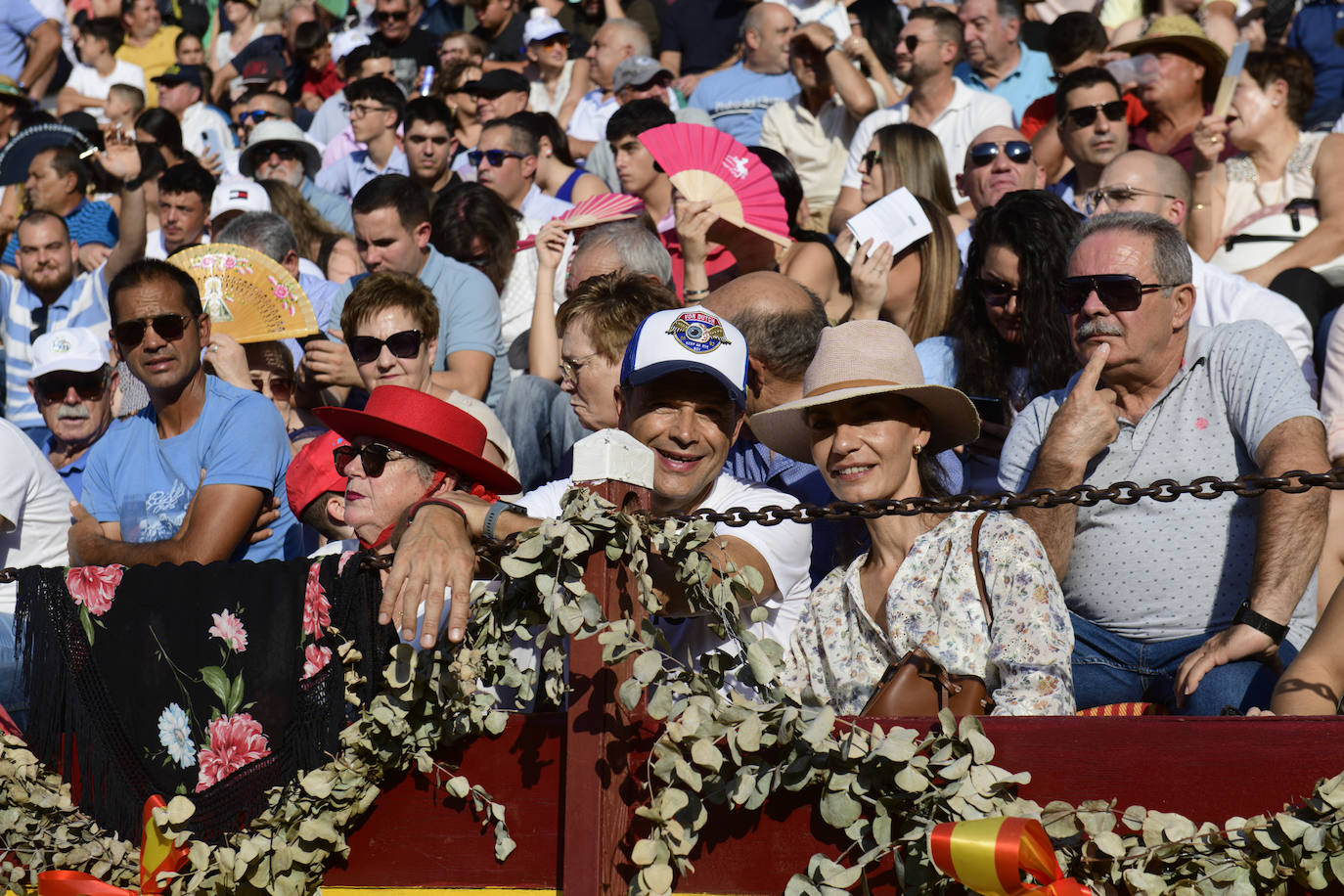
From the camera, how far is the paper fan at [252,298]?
629cm

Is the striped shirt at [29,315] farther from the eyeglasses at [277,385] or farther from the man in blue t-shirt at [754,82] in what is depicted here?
the man in blue t-shirt at [754,82]

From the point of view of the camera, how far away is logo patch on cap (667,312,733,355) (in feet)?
12.0

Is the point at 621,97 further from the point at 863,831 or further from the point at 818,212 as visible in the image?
the point at 863,831

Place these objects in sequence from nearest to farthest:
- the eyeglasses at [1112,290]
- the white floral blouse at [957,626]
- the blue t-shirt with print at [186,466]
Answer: the white floral blouse at [957,626], the eyeglasses at [1112,290], the blue t-shirt with print at [186,466]

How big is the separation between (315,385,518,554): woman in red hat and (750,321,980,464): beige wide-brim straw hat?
80cm

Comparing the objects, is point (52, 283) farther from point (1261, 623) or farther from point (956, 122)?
point (1261, 623)

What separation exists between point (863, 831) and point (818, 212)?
20.2ft

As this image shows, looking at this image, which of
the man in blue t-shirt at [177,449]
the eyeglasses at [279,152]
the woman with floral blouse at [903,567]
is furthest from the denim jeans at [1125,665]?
the eyeglasses at [279,152]

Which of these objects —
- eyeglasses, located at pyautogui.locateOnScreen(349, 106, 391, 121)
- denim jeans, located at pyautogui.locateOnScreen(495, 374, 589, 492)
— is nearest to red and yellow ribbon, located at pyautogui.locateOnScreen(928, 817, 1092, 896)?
denim jeans, located at pyautogui.locateOnScreen(495, 374, 589, 492)

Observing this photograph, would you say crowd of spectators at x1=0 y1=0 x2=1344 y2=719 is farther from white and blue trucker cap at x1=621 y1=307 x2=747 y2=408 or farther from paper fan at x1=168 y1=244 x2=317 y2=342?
paper fan at x1=168 y1=244 x2=317 y2=342

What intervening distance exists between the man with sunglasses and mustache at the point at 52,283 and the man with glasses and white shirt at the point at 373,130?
173 cm

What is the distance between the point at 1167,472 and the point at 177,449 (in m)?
3.21

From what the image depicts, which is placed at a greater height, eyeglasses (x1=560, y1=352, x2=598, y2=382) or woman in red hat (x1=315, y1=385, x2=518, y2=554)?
woman in red hat (x1=315, y1=385, x2=518, y2=554)

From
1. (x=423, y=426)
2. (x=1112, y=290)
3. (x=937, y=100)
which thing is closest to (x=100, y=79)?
(x=937, y=100)
